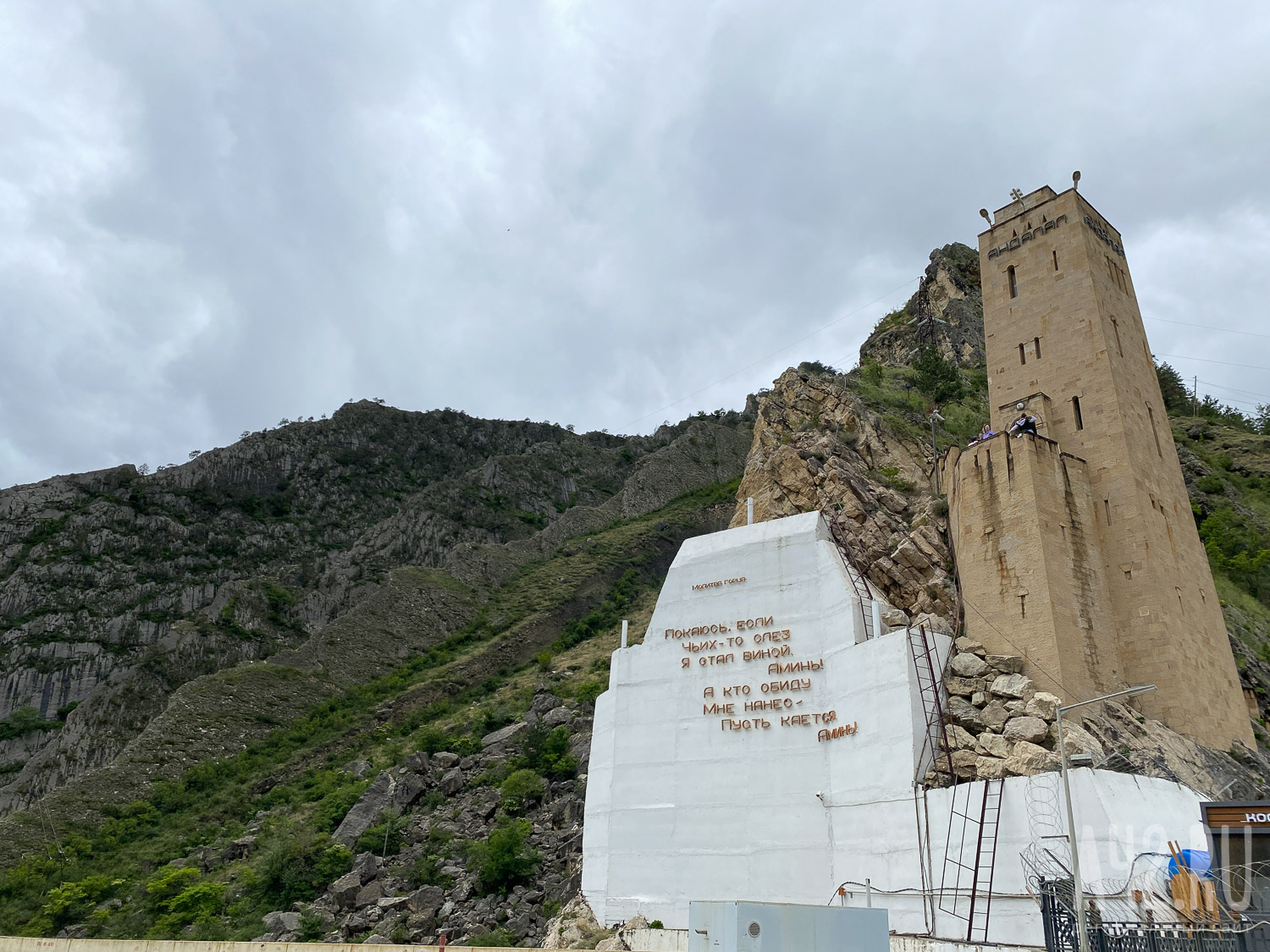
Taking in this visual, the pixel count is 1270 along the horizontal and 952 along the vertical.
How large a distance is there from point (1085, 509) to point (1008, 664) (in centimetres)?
524

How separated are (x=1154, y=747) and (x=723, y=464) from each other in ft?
198

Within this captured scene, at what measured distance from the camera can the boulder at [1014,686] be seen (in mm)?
21047

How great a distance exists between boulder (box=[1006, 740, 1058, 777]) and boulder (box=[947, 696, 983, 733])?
5.03ft

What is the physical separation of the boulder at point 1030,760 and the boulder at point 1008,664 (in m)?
3.00

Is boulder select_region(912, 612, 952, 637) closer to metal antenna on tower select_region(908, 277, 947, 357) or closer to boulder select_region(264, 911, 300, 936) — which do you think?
boulder select_region(264, 911, 300, 936)

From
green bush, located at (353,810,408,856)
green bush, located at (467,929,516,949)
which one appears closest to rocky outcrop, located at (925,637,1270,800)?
green bush, located at (467,929,516,949)

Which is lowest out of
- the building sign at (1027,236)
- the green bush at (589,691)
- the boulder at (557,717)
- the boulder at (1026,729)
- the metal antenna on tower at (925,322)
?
the boulder at (1026,729)

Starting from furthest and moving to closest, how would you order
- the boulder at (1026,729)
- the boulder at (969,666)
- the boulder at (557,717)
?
the boulder at (557,717), the boulder at (969,666), the boulder at (1026,729)

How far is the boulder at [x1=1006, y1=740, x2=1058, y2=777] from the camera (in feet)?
60.8

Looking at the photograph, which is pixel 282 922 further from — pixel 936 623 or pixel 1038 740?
pixel 1038 740

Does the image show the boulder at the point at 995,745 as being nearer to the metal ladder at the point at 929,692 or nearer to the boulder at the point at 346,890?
the metal ladder at the point at 929,692

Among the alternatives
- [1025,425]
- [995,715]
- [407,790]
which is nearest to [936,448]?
[1025,425]

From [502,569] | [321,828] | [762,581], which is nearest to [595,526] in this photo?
[502,569]

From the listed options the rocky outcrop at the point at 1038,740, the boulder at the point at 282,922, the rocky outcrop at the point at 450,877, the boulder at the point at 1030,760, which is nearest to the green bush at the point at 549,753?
the rocky outcrop at the point at 450,877
